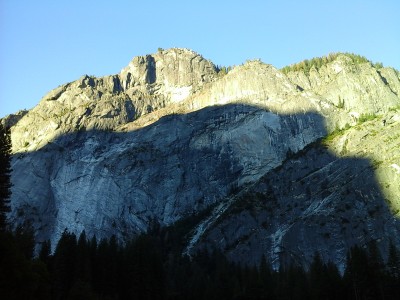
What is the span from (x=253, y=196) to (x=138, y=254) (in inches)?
2867

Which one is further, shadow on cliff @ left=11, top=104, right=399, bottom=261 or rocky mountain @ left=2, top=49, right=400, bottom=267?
shadow on cliff @ left=11, top=104, right=399, bottom=261

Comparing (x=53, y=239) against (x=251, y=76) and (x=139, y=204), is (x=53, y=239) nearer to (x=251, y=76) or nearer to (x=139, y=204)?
(x=139, y=204)

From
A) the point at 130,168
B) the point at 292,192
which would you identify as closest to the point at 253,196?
the point at 292,192

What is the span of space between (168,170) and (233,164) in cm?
2185

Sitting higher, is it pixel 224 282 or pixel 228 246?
pixel 228 246

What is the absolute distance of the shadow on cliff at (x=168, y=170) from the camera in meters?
156

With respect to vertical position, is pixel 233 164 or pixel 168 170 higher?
pixel 233 164

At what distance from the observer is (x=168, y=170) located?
6988 inches

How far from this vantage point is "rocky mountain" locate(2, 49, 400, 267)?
131 metres

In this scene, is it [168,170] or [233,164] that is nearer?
[233,164]

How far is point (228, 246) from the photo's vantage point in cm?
13688

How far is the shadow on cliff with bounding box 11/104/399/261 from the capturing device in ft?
511

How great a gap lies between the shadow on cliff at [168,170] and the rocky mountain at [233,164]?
36cm

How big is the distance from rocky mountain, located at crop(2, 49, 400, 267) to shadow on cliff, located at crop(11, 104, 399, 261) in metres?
0.36
